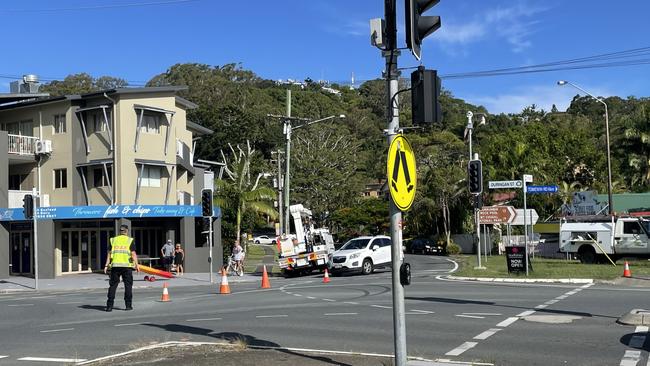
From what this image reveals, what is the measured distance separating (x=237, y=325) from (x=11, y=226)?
2689 cm

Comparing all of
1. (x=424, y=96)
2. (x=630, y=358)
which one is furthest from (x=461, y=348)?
(x=424, y=96)

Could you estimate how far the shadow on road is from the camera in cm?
905

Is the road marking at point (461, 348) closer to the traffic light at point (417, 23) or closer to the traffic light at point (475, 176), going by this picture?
the traffic light at point (417, 23)

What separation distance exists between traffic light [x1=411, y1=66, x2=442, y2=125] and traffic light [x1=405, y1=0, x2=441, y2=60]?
26cm

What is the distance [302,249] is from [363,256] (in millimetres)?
3643

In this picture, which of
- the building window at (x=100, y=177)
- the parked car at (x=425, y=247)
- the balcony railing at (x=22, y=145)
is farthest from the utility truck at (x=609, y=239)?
the balcony railing at (x=22, y=145)

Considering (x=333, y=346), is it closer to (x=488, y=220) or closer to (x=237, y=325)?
(x=237, y=325)

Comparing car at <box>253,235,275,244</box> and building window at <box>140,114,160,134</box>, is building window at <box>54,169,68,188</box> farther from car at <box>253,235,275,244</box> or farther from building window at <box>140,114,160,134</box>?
car at <box>253,235,275,244</box>

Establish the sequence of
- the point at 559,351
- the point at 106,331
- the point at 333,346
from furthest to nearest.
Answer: the point at 106,331 → the point at 333,346 → the point at 559,351

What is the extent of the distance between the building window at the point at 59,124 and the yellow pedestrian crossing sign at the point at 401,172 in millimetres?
31380

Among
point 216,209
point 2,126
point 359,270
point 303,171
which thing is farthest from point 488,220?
point 303,171

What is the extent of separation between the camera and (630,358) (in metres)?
9.07

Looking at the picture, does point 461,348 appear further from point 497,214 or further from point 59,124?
point 59,124

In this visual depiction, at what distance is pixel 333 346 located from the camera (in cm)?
1037
